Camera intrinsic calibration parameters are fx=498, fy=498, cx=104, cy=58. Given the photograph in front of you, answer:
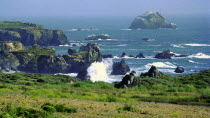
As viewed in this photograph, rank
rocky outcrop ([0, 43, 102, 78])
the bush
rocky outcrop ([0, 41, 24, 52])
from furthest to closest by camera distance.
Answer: rocky outcrop ([0, 41, 24, 52]) → rocky outcrop ([0, 43, 102, 78]) → the bush

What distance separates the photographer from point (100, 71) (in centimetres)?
14900

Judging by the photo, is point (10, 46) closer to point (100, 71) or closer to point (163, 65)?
point (100, 71)

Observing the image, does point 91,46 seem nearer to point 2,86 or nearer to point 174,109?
point 2,86

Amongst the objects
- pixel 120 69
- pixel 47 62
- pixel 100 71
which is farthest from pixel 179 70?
pixel 47 62

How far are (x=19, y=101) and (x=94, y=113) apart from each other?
24.8 ft

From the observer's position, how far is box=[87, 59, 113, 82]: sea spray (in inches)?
5566

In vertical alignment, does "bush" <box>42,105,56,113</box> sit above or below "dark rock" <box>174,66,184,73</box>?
above

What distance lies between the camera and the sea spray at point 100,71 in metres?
141

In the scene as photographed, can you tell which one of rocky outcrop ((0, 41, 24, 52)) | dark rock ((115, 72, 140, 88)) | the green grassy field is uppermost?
the green grassy field

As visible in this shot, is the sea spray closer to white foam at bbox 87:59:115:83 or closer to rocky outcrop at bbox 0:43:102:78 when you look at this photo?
white foam at bbox 87:59:115:83

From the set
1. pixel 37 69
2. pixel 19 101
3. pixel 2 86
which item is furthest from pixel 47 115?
pixel 37 69

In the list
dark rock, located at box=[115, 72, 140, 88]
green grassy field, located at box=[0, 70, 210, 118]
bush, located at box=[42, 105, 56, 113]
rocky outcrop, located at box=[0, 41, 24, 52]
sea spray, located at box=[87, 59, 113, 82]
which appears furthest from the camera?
rocky outcrop, located at box=[0, 41, 24, 52]

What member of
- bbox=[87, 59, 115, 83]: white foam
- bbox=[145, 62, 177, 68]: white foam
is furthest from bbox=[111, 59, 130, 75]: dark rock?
bbox=[145, 62, 177, 68]: white foam

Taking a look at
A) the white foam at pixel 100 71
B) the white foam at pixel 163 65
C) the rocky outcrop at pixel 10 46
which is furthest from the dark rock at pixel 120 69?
the rocky outcrop at pixel 10 46
